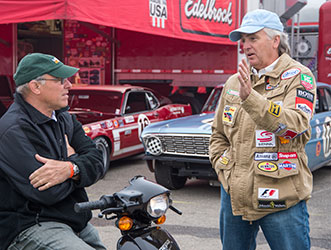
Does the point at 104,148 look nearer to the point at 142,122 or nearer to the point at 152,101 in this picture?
the point at 142,122

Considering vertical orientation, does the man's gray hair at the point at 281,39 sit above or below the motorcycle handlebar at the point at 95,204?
above

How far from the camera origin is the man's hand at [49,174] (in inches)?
91.7

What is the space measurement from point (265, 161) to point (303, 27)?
56.6 feet

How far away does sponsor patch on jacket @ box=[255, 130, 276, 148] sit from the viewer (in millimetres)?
2662

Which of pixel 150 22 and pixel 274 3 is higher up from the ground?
pixel 274 3

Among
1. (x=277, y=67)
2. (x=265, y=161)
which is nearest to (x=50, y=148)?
(x=265, y=161)

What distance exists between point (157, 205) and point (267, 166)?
2.24 feet

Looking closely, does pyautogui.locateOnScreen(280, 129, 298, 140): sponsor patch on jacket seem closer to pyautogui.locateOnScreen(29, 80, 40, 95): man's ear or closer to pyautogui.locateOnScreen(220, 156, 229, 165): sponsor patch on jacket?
pyautogui.locateOnScreen(220, 156, 229, 165): sponsor patch on jacket

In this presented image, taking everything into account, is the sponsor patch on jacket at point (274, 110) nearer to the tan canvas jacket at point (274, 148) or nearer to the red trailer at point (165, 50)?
the tan canvas jacket at point (274, 148)

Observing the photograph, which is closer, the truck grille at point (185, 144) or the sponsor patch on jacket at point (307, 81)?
the sponsor patch on jacket at point (307, 81)

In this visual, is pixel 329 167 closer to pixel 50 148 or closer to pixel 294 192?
pixel 294 192

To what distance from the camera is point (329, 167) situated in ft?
29.1

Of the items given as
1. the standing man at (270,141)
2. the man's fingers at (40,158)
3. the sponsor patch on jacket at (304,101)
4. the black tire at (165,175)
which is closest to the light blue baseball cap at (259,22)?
the standing man at (270,141)

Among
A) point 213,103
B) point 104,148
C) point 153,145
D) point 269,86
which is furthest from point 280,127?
point 104,148
